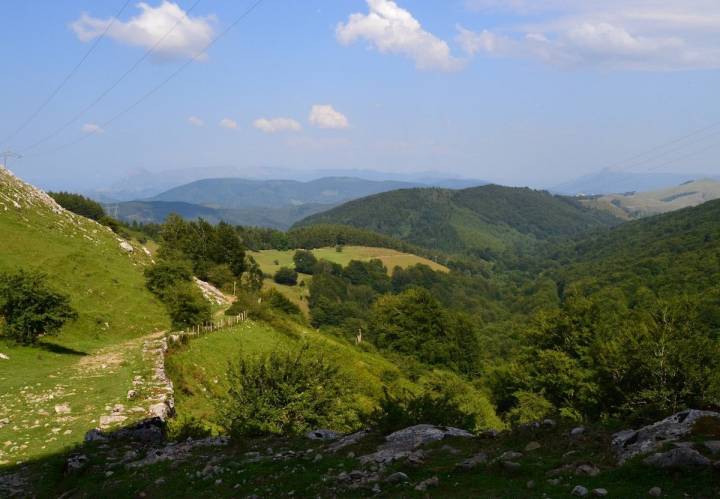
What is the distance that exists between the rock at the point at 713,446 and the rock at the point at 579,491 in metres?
3.06

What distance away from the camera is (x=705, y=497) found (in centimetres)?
882

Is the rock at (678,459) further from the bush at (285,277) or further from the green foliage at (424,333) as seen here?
the bush at (285,277)

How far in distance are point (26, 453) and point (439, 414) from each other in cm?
1597

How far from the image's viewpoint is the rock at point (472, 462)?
1214 centimetres

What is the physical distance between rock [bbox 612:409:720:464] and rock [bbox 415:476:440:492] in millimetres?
4223

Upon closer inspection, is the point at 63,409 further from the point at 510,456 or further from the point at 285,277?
the point at 285,277

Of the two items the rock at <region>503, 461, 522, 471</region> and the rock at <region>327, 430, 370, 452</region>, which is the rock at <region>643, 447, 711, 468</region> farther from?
the rock at <region>327, 430, 370, 452</region>

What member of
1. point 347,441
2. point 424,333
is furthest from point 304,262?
point 347,441

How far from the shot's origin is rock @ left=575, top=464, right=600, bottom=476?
1075cm

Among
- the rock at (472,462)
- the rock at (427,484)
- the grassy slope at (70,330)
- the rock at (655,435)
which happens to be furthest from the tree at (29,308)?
the rock at (655,435)

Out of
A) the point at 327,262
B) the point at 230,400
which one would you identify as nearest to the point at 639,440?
the point at 230,400

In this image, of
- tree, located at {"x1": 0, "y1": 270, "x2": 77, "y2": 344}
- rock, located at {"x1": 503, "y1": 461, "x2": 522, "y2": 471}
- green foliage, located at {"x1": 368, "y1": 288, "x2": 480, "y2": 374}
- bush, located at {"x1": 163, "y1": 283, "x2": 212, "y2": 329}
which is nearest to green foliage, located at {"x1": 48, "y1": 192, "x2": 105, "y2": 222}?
green foliage, located at {"x1": 368, "y1": 288, "x2": 480, "y2": 374}

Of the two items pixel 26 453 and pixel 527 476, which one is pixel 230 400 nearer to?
pixel 26 453

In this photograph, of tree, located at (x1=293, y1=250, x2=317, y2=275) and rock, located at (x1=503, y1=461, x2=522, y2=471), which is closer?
rock, located at (x1=503, y1=461, x2=522, y2=471)
